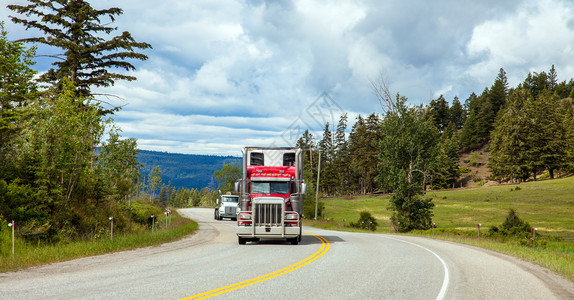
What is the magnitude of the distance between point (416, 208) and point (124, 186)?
1004 inches

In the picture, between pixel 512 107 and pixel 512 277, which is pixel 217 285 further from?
pixel 512 107

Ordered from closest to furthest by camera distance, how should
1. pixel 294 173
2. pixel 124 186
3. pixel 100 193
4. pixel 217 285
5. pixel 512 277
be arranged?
1. pixel 217 285
2. pixel 512 277
3. pixel 294 173
4. pixel 100 193
5. pixel 124 186

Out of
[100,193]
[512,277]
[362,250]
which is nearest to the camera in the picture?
[512,277]

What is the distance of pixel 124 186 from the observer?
106ft

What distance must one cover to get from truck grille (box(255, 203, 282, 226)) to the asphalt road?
3.52 metres

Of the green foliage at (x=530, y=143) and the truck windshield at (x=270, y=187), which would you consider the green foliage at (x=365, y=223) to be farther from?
the green foliage at (x=530, y=143)

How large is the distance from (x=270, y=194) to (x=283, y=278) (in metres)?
9.37

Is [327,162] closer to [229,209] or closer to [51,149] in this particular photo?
[229,209]

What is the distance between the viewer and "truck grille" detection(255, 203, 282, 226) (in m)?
17.8

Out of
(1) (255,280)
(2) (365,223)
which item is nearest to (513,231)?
(2) (365,223)

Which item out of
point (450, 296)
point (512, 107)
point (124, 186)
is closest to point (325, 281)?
point (450, 296)

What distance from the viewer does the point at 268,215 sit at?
1789 centimetres

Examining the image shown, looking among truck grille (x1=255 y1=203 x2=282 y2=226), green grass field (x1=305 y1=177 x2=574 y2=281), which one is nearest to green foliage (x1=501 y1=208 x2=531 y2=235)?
green grass field (x1=305 y1=177 x2=574 y2=281)

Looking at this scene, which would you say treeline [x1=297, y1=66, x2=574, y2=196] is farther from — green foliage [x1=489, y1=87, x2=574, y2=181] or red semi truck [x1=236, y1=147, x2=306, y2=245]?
red semi truck [x1=236, y1=147, x2=306, y2=245]
